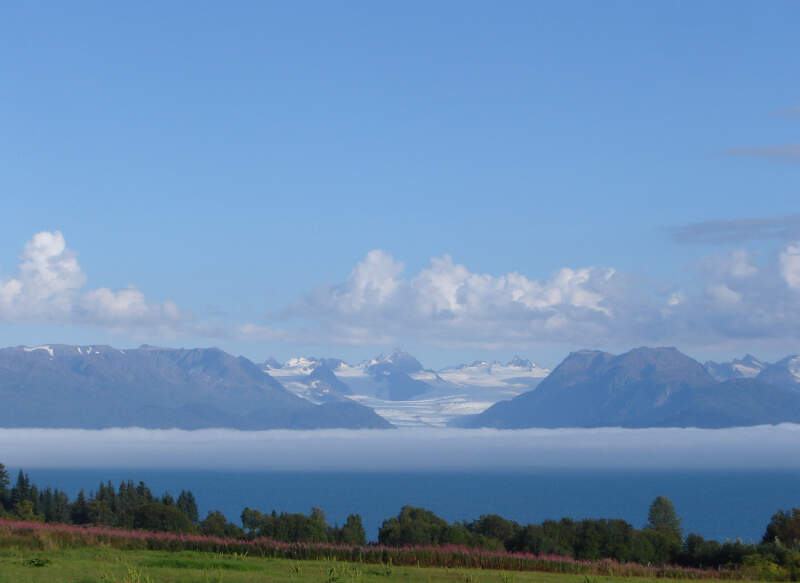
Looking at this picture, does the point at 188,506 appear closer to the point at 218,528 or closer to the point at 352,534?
the point at 218,528

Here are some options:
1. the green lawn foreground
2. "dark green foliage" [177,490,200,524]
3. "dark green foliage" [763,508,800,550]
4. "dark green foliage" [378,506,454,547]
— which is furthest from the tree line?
the green lawn foreground

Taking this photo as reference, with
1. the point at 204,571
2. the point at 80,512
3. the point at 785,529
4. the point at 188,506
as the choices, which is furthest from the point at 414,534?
the point at 188,506

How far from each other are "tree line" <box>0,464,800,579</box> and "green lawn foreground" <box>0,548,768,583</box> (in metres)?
14.2

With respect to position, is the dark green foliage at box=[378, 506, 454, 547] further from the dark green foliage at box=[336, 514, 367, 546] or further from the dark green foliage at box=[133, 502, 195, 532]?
the dark green foliage at box=[133, 502, 195, 532]

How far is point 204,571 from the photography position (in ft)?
108

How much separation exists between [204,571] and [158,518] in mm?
98067

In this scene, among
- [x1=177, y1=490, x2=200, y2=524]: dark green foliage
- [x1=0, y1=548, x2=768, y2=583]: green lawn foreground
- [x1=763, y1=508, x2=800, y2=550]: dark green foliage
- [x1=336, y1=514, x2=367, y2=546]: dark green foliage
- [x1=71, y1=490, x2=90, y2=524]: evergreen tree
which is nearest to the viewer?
[x1=0, y1=548, x2=768, y2=583]: green lawn foreground

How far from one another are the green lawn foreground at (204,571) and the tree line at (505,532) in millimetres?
14244

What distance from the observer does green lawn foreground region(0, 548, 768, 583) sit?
3128 centimetres

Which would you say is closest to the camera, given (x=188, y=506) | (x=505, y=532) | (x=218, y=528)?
(x=505, y=532)

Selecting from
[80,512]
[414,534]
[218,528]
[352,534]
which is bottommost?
[352,534]

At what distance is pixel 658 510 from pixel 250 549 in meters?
144

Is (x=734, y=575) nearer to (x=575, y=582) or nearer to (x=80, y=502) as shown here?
(x=575, y=582)

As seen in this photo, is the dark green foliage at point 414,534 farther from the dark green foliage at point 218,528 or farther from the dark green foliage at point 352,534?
the dark green foliage at point 218,528
